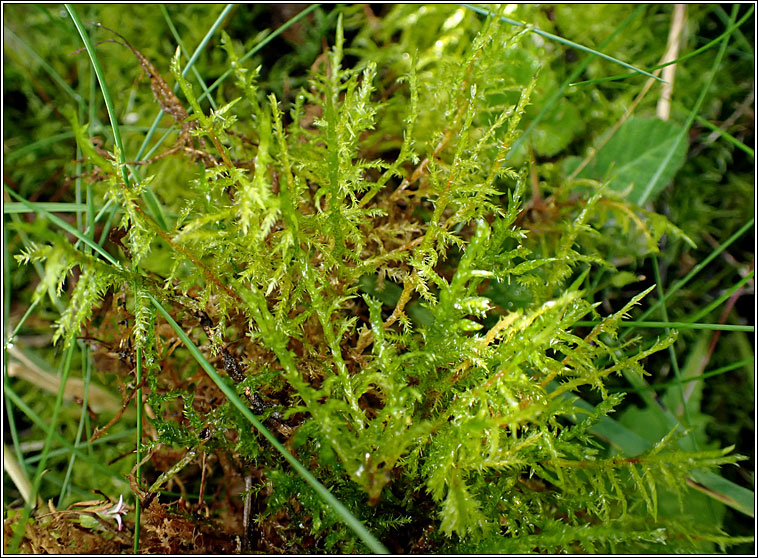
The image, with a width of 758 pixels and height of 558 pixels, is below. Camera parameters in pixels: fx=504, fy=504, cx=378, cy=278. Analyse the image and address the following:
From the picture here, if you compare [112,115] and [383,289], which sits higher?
[112,115]

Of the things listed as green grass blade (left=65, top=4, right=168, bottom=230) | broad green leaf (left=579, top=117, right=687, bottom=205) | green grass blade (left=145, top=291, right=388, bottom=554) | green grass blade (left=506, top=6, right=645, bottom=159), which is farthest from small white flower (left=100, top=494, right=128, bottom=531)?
broad green leaf (left=579, top=117, right=687, bottom=205)

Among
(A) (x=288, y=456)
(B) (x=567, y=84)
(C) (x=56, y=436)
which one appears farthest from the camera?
(B) (x=567, y=84)

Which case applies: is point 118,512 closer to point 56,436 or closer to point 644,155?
point 56,436

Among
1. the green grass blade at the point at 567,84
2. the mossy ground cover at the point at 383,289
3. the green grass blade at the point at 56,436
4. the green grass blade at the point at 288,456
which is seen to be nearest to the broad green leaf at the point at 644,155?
the mossy ground cover at the point at 383,289

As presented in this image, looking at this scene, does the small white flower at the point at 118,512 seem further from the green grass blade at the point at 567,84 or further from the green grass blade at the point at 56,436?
the green grass blade at the point at 567,84

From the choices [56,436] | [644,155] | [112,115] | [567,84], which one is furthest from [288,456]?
[644,155]

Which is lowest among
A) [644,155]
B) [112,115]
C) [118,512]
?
[644,155]

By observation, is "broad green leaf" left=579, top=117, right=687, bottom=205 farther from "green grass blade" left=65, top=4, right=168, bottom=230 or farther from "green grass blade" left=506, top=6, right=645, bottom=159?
"green grass blade" left=65, top=4, right=168, bottom=230

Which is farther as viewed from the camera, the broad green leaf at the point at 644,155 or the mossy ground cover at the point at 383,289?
the broad green leaf at the point at 644,155
